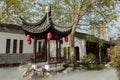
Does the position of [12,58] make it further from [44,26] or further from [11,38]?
[44,26]

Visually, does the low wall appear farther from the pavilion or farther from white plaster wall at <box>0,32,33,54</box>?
the pavilion

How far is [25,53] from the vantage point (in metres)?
21.8

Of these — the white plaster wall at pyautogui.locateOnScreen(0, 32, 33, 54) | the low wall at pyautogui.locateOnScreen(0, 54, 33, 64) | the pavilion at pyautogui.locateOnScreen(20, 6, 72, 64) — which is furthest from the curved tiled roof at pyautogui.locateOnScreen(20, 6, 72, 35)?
the white plaster wall at pyautogui.locateOnScreen(0, 32, 33, 54)

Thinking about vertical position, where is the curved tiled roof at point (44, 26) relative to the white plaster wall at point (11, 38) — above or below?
above

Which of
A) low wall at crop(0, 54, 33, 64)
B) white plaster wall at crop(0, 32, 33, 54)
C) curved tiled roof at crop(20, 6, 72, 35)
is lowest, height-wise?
low wall at crop(0, 54, 33, 64)

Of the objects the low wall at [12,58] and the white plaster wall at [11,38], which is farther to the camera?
the white plaster wall at [11,38]

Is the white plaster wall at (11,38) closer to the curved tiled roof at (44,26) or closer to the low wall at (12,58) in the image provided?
the low wall at (12,58)

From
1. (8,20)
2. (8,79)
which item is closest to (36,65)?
(8,79)

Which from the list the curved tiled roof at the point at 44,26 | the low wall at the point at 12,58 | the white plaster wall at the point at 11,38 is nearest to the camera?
the curved tiled roof at the point at 44,26

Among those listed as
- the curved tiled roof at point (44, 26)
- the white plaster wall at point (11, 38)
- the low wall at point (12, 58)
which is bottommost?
the low wall at point (12, 58)

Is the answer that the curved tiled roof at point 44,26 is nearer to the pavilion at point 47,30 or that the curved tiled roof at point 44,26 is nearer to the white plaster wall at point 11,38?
the pavilion at point 47,30

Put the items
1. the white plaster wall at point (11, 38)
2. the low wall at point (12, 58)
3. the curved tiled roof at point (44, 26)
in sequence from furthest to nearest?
1. the white plaster wall at point (11, 38)
2. the low wall at point (12, 58)
3. the curved tiled roof at point (44, 26)

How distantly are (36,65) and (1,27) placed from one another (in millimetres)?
7713

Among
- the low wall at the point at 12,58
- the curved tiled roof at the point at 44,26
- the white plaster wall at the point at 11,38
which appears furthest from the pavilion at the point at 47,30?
the white plaster wall at the point at 11,38
